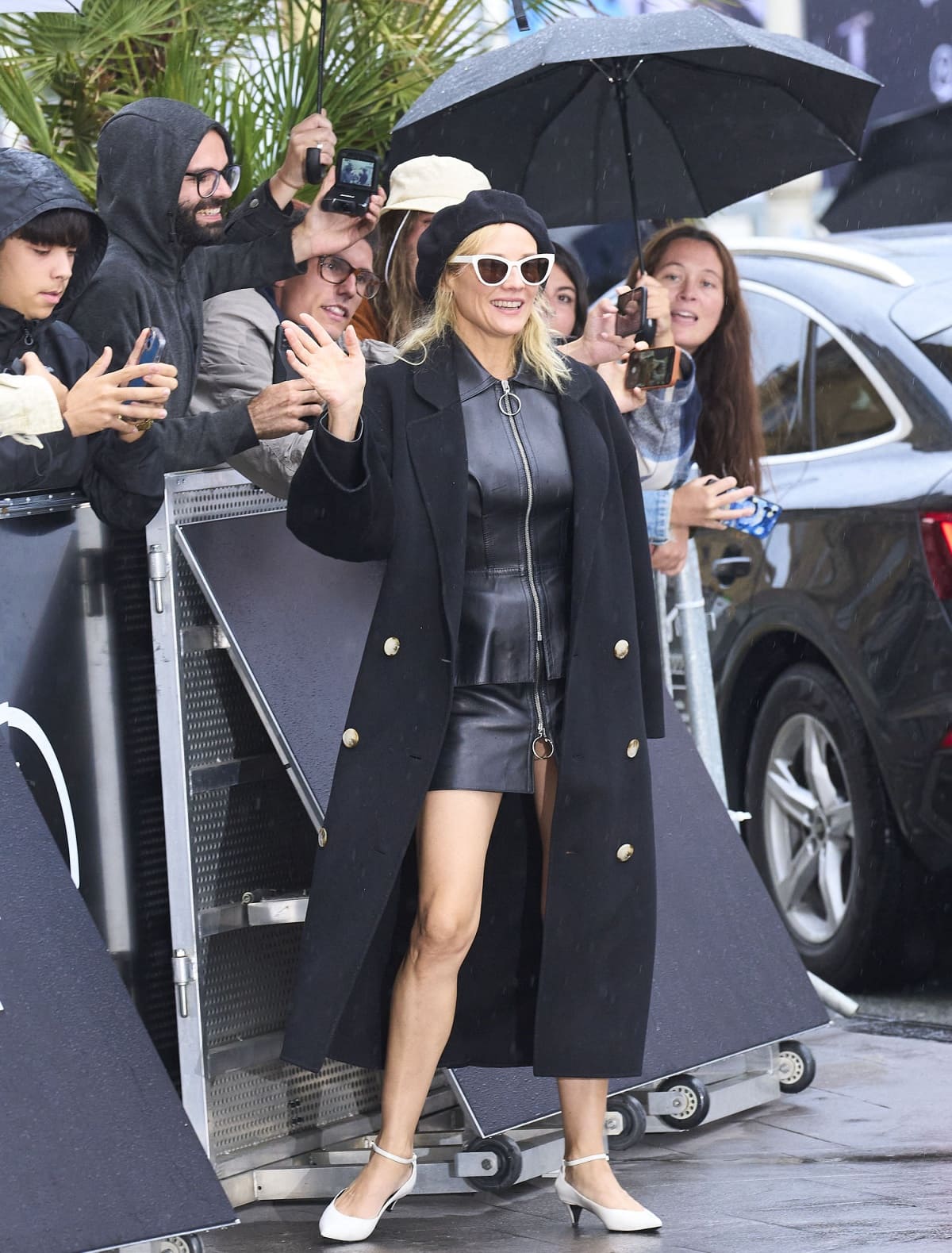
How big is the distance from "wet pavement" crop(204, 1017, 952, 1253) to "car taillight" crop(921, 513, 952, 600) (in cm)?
139

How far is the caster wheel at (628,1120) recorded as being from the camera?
5211 mm

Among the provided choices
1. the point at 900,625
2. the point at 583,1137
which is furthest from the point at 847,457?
the point at 583,1137

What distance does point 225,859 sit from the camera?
4906mm

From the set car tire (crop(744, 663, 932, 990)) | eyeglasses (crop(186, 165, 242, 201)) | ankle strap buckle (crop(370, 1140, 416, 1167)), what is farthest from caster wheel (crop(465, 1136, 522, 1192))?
car tire (crop(744, 663, 932, 990))

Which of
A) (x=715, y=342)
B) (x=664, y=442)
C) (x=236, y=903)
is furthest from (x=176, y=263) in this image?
(x=715, y=342)

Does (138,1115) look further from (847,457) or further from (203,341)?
(847,457)

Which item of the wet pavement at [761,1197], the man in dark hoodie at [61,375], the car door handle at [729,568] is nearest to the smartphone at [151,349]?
the man in dark hoodie at [61,375]

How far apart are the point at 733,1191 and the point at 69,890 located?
1.60 meters

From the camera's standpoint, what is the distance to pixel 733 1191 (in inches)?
192

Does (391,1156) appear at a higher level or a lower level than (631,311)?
lower

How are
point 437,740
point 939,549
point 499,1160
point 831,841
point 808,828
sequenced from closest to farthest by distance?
point 437,740 → point 499,1160 → point 939,549 → point 831,841 → point 808,828

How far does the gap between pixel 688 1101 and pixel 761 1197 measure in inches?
24.3

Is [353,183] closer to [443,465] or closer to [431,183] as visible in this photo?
[431,183]

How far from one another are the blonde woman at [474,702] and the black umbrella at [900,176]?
7.31 meters
